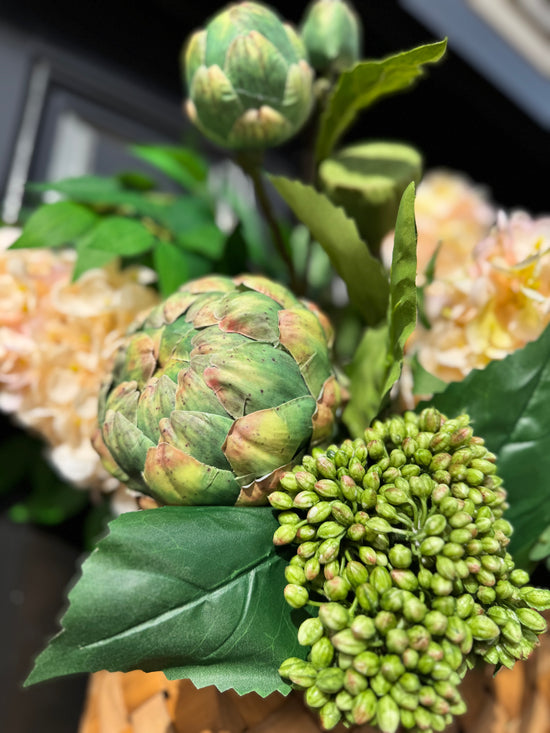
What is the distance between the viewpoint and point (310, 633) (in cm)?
30

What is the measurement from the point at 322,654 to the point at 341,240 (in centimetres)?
27

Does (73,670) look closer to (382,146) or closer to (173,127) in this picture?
(382,146)

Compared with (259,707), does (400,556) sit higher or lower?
higher

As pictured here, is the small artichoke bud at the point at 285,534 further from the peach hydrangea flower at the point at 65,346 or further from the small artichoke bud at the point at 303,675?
the peach hydrangea flower at the point at 65,346

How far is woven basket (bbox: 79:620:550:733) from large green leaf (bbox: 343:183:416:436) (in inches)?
7.2

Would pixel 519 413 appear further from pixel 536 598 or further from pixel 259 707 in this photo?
pixel 259 707

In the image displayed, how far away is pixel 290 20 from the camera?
92 cm

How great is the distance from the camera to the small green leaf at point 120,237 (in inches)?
19.7

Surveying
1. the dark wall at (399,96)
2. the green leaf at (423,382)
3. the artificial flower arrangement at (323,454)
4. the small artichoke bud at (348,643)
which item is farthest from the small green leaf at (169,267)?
the dark wall at (399,96)

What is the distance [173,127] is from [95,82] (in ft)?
0.45

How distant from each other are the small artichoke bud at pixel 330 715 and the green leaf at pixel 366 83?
38 cm

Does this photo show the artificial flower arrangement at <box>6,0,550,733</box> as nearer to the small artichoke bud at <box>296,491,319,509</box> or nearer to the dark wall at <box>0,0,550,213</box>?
the small artichoke bud at <box>296,491,319,509</box>

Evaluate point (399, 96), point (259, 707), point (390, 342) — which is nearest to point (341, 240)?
point (390, 342)

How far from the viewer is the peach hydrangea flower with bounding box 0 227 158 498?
0.54 meters
